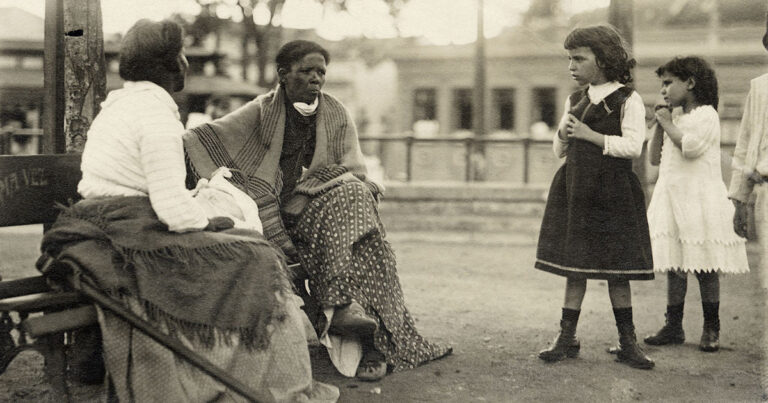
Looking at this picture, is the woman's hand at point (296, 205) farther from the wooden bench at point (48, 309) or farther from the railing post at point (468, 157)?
the railing post at point (468, 157)

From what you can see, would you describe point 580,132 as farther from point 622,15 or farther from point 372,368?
point 622,15

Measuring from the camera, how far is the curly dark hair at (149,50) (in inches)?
128

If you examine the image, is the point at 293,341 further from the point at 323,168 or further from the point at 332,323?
the point at 323,168

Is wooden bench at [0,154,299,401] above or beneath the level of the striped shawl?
beneath

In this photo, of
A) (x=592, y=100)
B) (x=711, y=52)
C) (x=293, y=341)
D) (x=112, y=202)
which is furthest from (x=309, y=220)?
(x=711, y=52)

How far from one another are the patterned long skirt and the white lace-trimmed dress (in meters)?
1.70

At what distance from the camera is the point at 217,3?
15758 mm

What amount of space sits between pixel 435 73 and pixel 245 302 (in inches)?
859

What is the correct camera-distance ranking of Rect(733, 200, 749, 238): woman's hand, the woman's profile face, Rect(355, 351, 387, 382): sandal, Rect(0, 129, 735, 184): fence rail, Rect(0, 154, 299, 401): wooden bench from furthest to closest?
Rect(0, 129, 735, 184): fence rail → the woman's profile face → Rect(733, 200, 749, 238): woman's hand → Rect(355, 351, 387, 382): sandal → Rect(0, 154, 299, 401): wooden bench

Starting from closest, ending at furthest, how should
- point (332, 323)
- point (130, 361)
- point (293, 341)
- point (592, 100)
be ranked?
1. point (130, 361)
2. point (293, 341)
3. point (332, 323)
4. point (592, 100)

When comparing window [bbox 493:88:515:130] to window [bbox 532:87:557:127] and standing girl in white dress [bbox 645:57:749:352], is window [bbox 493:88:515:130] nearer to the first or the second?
window [bbox 532:87:557:127]

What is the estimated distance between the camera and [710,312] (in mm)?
4730

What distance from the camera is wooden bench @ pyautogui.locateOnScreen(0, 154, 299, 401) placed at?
117 inches

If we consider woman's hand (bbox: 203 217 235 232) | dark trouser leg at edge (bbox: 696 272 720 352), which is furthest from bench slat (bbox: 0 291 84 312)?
dark trouser leg at edge (bbox: 696 272 720 352)
